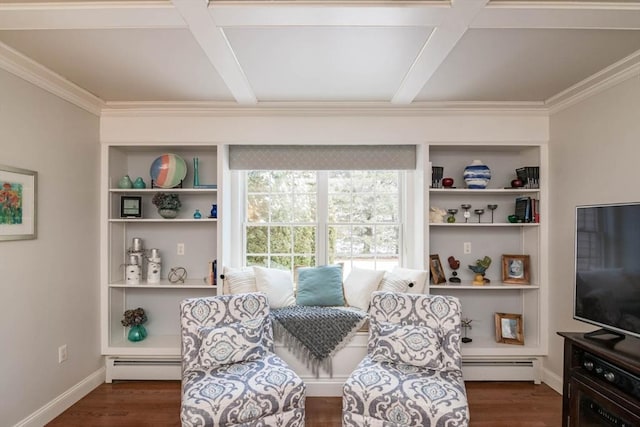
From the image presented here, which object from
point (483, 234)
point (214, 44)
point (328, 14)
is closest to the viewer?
point (328, 14)

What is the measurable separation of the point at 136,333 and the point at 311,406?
5.75 ft

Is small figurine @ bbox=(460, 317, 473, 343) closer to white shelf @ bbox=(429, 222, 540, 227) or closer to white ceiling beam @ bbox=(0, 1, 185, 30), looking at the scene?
white shelf @ bbox=(429, 222, 540, 227)

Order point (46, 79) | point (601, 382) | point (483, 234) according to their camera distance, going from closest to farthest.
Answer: point (601, 382) → point (46, 79) → point (483, 234)

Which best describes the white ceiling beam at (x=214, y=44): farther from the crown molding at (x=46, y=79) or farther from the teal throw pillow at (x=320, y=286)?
the teal throw pillow at (x=320, y=286)

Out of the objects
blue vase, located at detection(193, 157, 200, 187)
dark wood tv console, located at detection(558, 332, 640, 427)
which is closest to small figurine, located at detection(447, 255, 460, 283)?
dark wood tv console, located at detection(558, 332, 640, 427)

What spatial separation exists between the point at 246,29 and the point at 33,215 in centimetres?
189

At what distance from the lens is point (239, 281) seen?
3.32m

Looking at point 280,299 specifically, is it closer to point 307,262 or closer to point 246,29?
point 307,262

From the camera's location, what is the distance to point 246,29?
201cm

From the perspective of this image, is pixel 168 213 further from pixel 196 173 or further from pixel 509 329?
pixel 509 329

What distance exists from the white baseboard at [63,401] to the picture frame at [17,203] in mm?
1193

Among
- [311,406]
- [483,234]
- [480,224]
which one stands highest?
[480,224]

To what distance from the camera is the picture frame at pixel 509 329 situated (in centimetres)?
345

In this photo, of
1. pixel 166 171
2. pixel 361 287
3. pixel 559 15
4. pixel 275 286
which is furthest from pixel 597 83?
pixel 166 171
